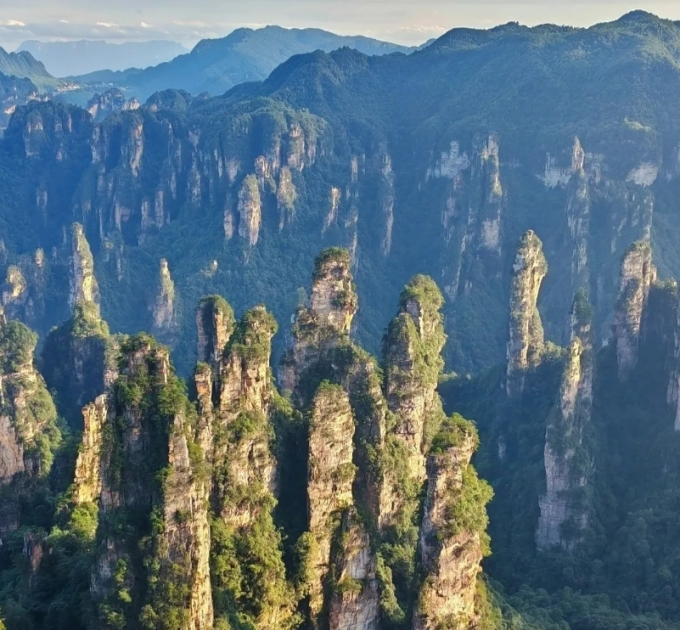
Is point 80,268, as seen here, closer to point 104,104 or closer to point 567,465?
point 567,465

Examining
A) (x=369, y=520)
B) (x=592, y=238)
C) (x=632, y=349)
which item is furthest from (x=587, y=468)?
(x=592, y=238)

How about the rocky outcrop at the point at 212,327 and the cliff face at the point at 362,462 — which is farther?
the rocky outcrop at the point at 212,327

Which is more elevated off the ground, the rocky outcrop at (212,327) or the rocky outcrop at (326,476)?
the rocky outcrop at (212,327)

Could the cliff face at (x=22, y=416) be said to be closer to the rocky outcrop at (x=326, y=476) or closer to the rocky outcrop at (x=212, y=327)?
the rocky outcrop at (x=212, y=327)

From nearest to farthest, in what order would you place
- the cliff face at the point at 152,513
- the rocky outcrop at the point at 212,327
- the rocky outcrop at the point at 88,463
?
the cliff face at the point at 152,513
the rocky outcrop at the point at 88,463
the rocky outcrop at the point at 212,327

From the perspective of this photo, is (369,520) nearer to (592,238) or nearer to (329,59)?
(592,238)

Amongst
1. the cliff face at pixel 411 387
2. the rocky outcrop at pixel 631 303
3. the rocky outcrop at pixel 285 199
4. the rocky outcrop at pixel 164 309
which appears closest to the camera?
the cliff face at pixel 411 387

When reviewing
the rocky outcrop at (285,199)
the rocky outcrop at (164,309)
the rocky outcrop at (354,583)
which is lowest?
the rocky outcrop at (164,309)

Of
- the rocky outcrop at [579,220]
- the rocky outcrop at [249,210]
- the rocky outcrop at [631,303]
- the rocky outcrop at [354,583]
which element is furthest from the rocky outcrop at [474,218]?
the rocky outcrop at [354,583]
